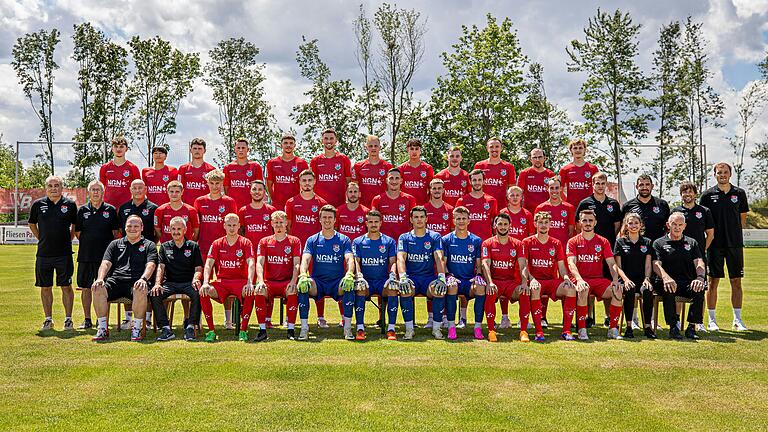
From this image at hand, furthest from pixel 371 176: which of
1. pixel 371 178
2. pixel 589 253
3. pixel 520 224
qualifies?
pixel 589 253

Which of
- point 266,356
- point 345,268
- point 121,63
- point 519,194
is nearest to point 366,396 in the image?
point 266,356

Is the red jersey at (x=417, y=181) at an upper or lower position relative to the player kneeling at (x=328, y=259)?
upper

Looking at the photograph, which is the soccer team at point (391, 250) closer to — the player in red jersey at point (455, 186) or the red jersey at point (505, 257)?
the red jersey at point (505, 257)

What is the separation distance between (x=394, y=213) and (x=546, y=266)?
220 centimetres

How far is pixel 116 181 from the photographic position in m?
9.64

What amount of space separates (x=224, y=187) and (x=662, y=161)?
2518 centimetres

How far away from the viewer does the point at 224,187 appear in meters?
10.0

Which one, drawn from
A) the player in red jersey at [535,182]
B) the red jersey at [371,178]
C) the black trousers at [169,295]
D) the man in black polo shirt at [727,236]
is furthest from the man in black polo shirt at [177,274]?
the man in black polo shirt at [727,236]

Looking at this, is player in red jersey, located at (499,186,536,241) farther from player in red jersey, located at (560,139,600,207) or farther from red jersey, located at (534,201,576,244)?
player in red jersey, located at (560,139,600,207)

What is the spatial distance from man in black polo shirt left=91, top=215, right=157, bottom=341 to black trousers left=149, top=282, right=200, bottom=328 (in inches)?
5.7

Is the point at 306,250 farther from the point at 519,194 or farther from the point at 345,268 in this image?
the point at 519,194

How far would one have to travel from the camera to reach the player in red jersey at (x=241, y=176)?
995 cm

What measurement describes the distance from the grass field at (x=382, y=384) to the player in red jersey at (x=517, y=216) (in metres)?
1.74

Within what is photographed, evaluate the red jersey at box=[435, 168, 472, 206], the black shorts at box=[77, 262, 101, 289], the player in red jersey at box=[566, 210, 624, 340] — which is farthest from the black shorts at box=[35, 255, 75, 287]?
the player in red jersey at box=[566, 210, 624, 340]
